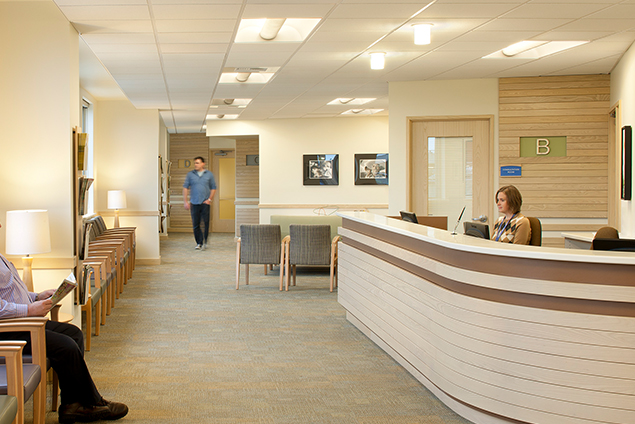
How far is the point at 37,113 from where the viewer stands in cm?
457

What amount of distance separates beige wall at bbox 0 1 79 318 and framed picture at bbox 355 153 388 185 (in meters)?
8.26

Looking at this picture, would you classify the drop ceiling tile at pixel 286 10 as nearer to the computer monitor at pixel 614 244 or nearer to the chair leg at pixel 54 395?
the computer monitor at pixel 614 244

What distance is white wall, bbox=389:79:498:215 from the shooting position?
758cm

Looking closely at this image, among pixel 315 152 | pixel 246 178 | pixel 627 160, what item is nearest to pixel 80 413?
pixel 627 160

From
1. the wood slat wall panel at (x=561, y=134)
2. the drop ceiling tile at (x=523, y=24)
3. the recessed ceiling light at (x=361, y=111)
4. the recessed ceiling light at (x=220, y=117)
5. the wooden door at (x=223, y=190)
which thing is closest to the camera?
the drop ceiling tile at (x=523, y=24)

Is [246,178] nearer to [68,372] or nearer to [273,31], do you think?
[273,31]

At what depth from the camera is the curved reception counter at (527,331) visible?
9.21 feet

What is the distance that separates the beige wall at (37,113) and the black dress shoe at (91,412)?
5.64 ft

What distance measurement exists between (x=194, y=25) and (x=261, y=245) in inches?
145

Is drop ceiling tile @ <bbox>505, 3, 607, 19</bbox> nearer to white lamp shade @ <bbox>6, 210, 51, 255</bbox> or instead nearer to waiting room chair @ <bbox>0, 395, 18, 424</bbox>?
white lamp shade @ <bbox>6, 210, 51, 255</bbox>

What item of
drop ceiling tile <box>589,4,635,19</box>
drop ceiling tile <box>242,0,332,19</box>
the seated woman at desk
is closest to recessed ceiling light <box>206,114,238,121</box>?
drop ceiling tile <box>242,0,332,19</box>

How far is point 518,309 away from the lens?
3.02 meters

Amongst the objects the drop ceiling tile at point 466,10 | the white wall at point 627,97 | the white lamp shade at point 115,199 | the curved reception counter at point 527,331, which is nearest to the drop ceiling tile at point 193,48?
the drop ceiling tile at point 466,10

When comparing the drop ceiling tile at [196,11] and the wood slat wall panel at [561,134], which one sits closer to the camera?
the drop ceiling tile at [196,11]
